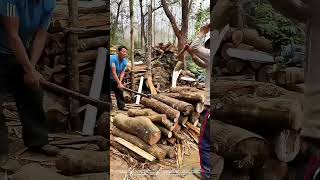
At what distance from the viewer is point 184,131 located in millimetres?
5277

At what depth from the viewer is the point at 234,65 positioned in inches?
102

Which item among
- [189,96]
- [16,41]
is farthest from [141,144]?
[16,41]

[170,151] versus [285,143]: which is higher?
[285,143]

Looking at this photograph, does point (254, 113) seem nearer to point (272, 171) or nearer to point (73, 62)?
point (272, 171)

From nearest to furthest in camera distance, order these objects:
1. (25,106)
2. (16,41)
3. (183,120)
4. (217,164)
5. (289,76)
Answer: (16,41) → (25,106) → (289,76) → (217,164) → (183,120)

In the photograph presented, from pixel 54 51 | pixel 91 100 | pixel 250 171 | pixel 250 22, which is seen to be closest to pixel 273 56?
pixel 250 22

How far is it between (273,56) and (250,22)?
241 millimetres

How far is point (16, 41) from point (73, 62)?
1.01 feet

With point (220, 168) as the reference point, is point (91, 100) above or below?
above

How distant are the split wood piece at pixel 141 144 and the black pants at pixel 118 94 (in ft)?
1.28

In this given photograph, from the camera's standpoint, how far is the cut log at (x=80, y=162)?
2.35 metres

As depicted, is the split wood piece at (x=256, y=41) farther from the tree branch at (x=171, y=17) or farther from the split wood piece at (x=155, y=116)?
the split wood piece at (x=155, y=116)

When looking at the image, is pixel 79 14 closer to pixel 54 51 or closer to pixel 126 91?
pixel 54 51

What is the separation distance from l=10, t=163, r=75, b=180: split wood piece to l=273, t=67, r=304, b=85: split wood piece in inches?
52.6
